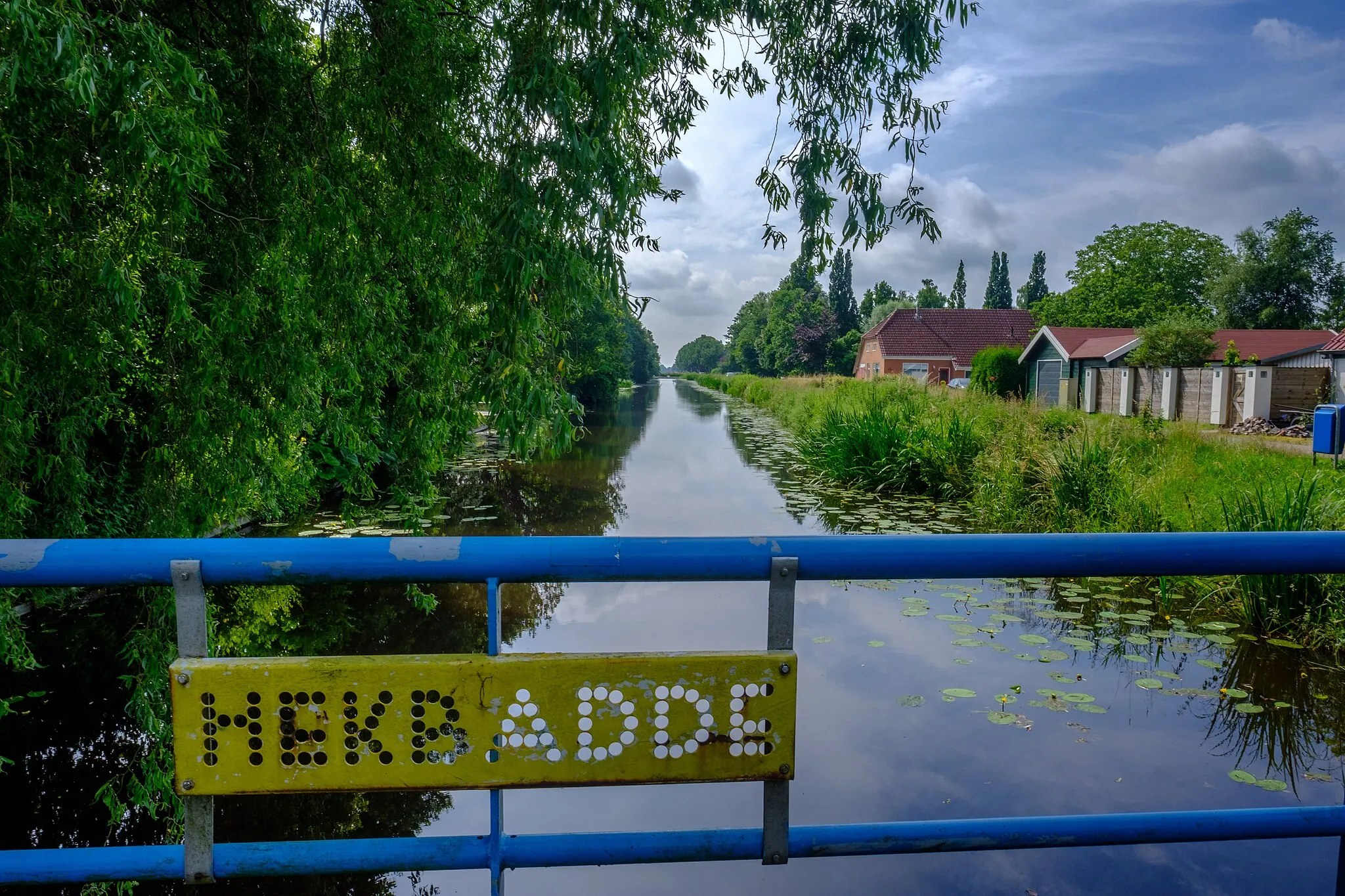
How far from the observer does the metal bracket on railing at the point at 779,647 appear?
1346 mm

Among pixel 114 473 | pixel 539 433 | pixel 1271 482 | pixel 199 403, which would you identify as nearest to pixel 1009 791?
pixel 539 433

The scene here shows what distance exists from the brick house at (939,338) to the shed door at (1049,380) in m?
12.9

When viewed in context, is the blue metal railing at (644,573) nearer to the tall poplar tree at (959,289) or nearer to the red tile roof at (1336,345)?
the red tile roof at (1336,345)

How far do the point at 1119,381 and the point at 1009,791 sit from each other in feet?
79.6

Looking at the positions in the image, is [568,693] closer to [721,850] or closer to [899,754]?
[721,850]

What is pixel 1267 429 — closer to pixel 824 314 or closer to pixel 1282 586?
pixel 1282 586

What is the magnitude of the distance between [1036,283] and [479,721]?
310ft

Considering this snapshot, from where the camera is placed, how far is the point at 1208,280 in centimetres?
5241

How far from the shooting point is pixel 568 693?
1.35 metres

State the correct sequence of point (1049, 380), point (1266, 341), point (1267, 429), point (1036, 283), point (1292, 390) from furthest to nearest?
point (1036, 283) < point (1049, 380) < point (1266, 341) < point (1292, 390) < point (1267, 429)

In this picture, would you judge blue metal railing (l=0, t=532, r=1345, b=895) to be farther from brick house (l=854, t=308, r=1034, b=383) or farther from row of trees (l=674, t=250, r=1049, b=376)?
brick house (l=854, t=308, r=1034, b=383)

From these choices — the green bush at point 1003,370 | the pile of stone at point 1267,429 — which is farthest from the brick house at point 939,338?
the pile of stone at point 1267,429

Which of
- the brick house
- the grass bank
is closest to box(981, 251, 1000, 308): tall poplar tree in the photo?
the brick house

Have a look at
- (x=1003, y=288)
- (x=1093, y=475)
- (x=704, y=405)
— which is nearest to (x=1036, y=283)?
(x=1003, y=288)
